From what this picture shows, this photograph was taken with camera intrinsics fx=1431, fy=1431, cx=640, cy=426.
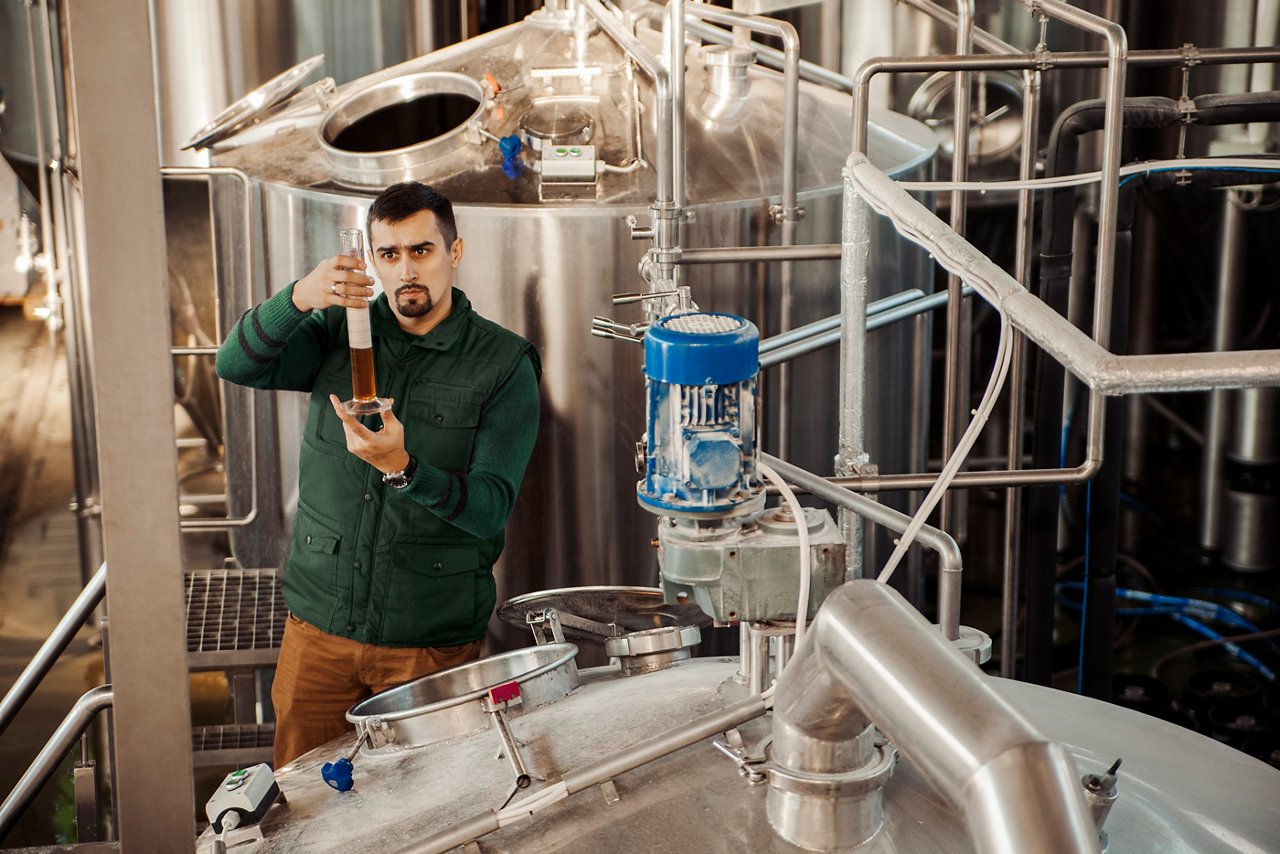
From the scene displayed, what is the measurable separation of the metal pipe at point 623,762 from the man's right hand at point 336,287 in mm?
860

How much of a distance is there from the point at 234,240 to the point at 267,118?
1.49 ft

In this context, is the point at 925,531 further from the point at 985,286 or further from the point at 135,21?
the point at 135,21

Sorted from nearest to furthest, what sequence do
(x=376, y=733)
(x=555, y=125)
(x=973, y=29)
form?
(x=376, y=733) < (x=973, y=29) < (x=555, y=125)

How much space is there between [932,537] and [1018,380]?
1.81 m

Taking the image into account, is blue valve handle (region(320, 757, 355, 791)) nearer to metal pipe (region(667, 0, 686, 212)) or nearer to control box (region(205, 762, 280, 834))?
control box (region(205, 762, 280, 834))

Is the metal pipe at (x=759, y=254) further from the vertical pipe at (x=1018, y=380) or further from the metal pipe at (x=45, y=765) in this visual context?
the metal pipe at (x=45, y=765)

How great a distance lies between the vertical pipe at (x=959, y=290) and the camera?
3.25 m

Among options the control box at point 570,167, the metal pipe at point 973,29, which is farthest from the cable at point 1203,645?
the control box at point 570,167

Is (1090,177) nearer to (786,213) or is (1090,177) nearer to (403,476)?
(786,213)

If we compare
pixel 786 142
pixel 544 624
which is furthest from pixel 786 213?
pixel 544 624

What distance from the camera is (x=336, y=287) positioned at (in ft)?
7.87

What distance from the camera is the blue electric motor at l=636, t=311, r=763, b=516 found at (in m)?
1.75

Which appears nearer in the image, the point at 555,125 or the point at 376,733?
the point at 376,733

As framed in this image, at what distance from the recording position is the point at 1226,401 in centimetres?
556
